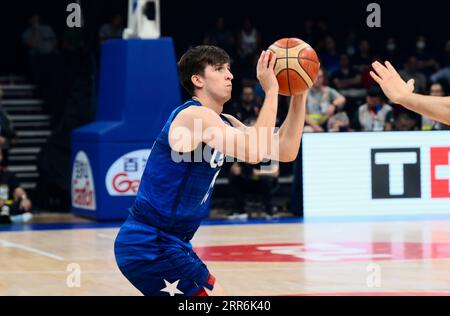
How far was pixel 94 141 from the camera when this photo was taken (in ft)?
49.2

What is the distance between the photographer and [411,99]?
5.23m

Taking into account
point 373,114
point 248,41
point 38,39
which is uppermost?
point 38,39

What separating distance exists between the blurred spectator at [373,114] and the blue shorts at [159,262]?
1019 centimetres

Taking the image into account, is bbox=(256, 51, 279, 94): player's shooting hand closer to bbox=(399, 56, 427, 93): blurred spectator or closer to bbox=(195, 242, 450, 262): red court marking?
bbox=(195, 242, 450, 262): red court marking

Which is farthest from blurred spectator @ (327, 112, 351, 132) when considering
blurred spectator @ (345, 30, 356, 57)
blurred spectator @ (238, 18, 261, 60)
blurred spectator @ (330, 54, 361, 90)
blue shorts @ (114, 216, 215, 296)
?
blue shorts @ (114, 216, 215, 296)

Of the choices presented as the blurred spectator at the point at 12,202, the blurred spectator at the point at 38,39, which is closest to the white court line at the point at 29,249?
the blurred spectator at the point at 12,202

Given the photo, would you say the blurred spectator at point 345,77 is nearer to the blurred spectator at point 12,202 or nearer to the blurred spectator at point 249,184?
the blurred spectator at point 249,184

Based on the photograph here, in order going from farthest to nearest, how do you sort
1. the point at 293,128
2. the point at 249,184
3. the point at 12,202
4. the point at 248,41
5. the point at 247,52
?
1. the point at 248,41
2. the point at 247,52
3. the point at 249,184
4. the point at 12,202
5. the point at 293,128

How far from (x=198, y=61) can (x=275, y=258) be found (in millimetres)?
5332

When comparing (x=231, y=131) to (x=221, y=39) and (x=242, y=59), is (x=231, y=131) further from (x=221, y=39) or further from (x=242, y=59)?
→ (x=221, y=39)

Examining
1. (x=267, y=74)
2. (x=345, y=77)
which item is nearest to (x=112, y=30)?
(x=345, y=77)
